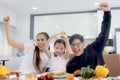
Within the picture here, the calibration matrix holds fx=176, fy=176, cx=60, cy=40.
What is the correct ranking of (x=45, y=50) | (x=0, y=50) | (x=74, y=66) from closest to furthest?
(x=74, y=66)
(x=45, y=50)
(x=0, y=50)

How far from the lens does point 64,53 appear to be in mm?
2086

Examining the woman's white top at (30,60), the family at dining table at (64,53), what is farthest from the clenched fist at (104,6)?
the woman's white top at (30,60)

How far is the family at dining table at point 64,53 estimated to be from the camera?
157 centimetres

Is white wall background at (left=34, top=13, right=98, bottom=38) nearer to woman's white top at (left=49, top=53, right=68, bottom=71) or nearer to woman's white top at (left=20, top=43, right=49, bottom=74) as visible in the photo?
woman's white top at (left=49, top=53, right=68, bottom=71)

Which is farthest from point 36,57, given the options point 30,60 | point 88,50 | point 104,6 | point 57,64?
point 104,6

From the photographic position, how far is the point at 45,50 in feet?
6.24

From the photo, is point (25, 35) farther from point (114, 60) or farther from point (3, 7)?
point (114, 60)

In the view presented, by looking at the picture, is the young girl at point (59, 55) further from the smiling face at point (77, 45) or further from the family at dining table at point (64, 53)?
the smiling face at point (77, 45)

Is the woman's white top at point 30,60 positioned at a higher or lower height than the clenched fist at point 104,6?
lower

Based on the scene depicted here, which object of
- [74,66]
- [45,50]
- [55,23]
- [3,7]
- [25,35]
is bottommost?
[74,66]

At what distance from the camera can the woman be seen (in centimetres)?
156

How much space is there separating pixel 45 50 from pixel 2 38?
395cm

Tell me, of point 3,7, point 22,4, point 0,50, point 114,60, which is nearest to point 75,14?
point 22,4

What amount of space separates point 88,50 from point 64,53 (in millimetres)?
497
